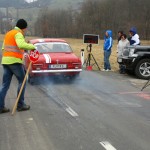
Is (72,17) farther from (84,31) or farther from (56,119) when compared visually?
(56,119)

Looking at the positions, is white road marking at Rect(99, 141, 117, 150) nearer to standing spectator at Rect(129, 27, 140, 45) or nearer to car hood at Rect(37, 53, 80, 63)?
car hood at Rect(37, 53, 80, 63)


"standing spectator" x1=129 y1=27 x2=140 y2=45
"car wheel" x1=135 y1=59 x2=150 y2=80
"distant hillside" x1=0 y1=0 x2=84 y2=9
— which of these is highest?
"distant hillside" x1=0 y1=0 x2=84 y2=9

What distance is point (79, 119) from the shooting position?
7738 millimetres

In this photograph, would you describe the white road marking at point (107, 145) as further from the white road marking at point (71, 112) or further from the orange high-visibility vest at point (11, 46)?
the orange high-visibility vest at point (11, 46)

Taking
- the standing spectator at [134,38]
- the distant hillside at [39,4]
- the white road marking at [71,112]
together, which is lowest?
the white road marking at [71,112]

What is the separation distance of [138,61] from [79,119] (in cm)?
759

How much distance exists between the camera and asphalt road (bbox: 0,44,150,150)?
20.2ft

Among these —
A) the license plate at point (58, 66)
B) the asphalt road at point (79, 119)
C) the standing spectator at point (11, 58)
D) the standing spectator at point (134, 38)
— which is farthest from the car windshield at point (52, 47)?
the standing spectator at point (11, 58)

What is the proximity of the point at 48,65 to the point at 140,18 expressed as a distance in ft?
210

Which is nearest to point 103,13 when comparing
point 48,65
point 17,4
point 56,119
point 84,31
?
point 84,31

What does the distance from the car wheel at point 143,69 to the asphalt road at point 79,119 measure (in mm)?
2247

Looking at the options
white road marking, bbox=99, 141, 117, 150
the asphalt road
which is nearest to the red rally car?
the asphalt road

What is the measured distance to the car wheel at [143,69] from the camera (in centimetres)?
1463

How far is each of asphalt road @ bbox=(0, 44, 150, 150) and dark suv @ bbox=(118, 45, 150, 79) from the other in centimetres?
230
